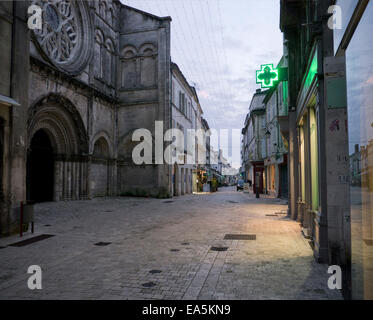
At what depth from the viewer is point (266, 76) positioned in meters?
10.7

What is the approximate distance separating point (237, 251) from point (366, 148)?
434 centimetres

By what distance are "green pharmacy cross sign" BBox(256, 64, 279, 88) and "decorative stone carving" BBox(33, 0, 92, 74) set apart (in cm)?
1267

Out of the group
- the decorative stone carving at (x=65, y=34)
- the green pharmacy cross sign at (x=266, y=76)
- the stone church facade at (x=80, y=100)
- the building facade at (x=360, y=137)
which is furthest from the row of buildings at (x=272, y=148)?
the decorative stone carving at (x=65, y=34)

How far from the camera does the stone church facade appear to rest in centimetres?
875

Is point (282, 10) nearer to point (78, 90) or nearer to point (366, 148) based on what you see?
point (366, 148)

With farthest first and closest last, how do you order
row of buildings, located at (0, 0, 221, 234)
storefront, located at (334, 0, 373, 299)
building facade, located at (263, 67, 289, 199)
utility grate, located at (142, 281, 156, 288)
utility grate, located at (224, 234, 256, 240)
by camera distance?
building facade, located at (263, 67, 289, 199)
row of buildings, located at (0, 0, 221, 234)
utility grate, located at (224, 234, 256, 240)
utility grate, located at (142, 281, 156, 288)
storefront, located at (334, 0, 373, 299)

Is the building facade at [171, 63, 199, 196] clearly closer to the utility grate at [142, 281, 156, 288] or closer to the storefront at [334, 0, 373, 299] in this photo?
the utility grate at [142, 281, 156, 288]

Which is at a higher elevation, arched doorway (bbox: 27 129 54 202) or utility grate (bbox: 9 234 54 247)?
arched doorway (bbox: 27 129 54 202)

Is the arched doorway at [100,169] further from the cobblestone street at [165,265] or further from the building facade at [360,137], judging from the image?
the building facade at [360,137]

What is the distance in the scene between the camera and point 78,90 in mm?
20047

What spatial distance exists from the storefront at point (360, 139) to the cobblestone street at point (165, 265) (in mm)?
1322

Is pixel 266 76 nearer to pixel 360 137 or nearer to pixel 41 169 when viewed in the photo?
pixel 360 137

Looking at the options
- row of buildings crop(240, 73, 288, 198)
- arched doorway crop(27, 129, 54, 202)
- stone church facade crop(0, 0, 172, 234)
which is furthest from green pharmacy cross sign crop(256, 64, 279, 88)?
arched doorway crop(27, 129, 54, 202)

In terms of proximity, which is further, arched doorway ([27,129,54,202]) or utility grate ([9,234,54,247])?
arched doorway ([27,129,54,202])
